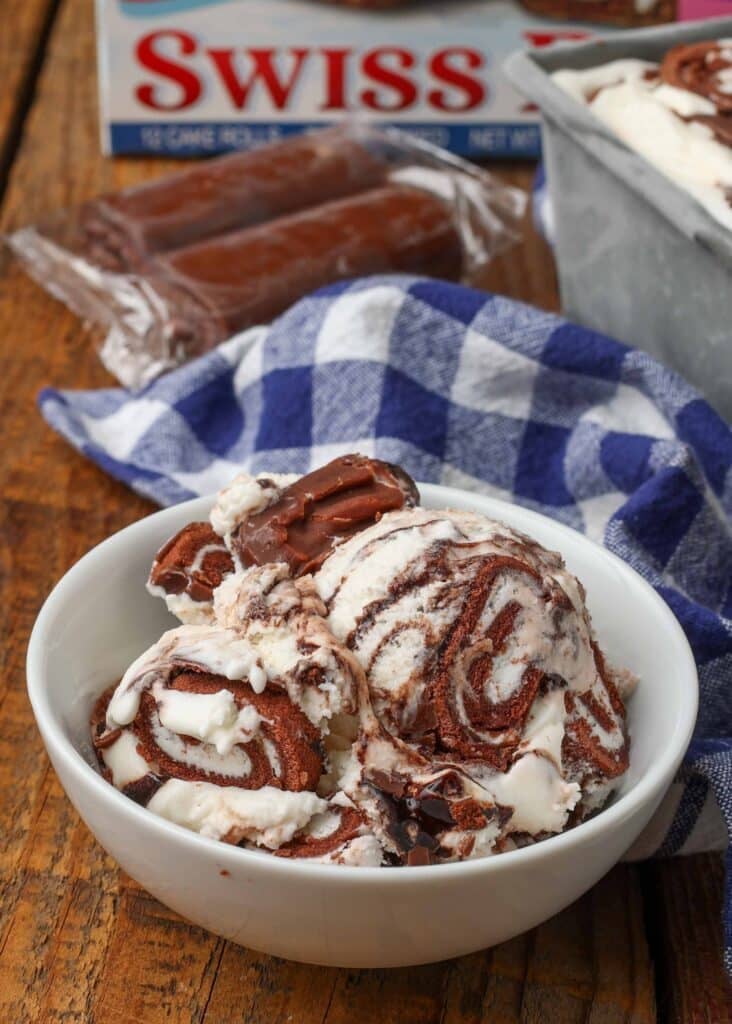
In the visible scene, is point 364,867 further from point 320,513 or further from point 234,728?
point 320,513

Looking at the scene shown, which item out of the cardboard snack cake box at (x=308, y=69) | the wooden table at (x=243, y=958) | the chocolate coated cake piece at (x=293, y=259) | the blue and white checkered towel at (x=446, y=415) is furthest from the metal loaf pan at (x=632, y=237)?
the wooden table at (x=243, y=958)

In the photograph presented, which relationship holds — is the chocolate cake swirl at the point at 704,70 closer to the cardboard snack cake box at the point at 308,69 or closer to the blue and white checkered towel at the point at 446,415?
the blue and white checkered towel at the point at 446,415

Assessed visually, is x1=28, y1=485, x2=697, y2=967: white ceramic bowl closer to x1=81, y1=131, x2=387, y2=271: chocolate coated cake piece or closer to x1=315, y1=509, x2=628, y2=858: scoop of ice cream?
x1=315, y1=509, x2=628, y2=858: scoop of ice cream

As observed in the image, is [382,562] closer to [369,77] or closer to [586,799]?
[586,799]

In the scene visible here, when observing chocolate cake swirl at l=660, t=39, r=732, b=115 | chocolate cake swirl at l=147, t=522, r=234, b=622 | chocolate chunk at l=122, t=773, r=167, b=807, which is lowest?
chocolate chunk at l=122, t=773, r=167, b=807

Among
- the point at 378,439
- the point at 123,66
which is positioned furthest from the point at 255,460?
the point at 123,66

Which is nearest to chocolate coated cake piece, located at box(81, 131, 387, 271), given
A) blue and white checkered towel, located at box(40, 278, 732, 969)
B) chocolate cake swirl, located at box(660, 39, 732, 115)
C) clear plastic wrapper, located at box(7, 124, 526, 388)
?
clear plastic wrapper, located at box(7, 124, 526, 388)
